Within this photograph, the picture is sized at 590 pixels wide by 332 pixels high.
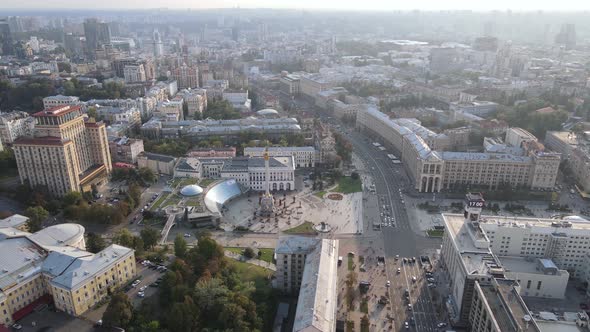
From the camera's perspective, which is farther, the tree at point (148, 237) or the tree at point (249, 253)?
the tree at point (249, 253)

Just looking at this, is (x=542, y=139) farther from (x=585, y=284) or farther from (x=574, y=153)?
(x=585, y=284)

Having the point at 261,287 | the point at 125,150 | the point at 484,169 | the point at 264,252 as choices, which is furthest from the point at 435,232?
the point at 125,150

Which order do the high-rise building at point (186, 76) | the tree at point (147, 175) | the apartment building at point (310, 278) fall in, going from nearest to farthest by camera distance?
the apartment building at point (310, 278) → the tree at point (147, 175) → the high-rise building at point (186, 76)

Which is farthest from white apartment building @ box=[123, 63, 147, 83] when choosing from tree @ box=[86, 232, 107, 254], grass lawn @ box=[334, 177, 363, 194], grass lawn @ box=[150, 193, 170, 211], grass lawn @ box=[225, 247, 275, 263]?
grass lawn @ box=[225, 247, 275, 263]

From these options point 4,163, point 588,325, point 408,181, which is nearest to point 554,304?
point 588,325

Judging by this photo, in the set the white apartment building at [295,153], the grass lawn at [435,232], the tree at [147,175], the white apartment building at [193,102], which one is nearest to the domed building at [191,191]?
the tree at [147,175]

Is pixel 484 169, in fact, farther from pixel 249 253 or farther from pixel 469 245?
pixel 249 253

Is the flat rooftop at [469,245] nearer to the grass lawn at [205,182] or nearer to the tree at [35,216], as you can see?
the grass lawn at [205,182]
